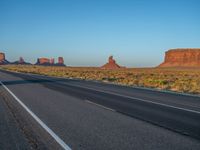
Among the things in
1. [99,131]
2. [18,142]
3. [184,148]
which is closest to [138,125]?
[99,131]

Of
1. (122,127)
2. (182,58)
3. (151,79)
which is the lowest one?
(151,79)

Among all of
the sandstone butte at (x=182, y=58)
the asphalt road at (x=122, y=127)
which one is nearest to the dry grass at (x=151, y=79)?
the asphalt road at (x=122, y=127)

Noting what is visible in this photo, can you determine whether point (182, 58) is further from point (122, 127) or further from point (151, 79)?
point (122, 127)

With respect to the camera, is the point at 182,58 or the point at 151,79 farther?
the point at 182,58

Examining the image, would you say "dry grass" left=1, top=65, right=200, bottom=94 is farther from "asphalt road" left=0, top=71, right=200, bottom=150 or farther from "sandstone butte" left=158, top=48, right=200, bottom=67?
"sandstone butte" left=158, top=48, right=200, bottom=67

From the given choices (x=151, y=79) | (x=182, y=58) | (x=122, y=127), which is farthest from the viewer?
(x=182, y=58)

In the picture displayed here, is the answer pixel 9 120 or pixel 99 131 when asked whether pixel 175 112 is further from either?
pixel 9 120

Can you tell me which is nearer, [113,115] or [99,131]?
[99,131]

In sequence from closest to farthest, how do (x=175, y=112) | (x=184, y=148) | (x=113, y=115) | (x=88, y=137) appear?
(x=184, y=148), (x=88, y=137), (x=113, y=115), (x=175, y=112)

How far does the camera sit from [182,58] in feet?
Result: 577

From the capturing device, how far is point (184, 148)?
598 centimetres

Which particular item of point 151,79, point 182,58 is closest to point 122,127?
point 151,79

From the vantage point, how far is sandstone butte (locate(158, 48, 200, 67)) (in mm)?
169875

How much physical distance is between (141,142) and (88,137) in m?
1.17
